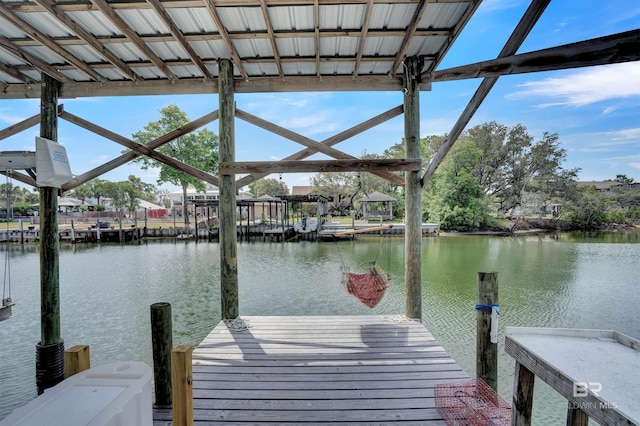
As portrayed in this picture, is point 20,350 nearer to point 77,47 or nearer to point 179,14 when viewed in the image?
point 77,47

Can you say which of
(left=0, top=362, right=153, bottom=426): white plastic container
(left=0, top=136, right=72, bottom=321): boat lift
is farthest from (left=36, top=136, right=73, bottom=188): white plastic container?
(left=0, top=362, right=153, bottom=426): white plastic container

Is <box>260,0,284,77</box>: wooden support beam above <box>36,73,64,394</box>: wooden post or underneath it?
above

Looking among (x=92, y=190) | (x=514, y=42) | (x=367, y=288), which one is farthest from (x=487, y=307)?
(x=92, y=190)

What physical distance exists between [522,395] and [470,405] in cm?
73

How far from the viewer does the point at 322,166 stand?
339 cm

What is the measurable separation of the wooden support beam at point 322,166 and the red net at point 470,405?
6.87ft

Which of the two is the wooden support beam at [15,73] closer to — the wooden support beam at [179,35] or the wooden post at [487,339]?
the wooden support beam at [179,35]

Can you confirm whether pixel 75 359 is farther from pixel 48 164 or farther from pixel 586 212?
pixel 586 212

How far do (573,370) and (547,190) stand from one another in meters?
29.2

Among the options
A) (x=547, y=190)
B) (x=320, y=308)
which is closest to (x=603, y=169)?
(x=547, y=190)

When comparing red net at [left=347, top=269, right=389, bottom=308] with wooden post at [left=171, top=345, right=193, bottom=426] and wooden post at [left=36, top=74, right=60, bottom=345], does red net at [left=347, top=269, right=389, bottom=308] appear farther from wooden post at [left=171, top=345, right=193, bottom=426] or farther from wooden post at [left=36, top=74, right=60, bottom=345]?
wooden post at [left=36, top=74, right=60, bottom=345]

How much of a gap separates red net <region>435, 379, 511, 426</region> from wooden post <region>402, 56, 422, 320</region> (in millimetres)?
1361

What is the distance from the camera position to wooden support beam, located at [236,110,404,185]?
3.61m

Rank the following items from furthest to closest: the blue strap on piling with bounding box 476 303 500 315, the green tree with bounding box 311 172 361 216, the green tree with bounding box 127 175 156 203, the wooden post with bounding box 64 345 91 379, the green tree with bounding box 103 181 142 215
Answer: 1. the green tree with bounding box 127 175 156 203
2. the green tree with bounding box 103 181 142 215
3. the green tree with bounding box 311 172 361 216
4. the blue strap on piling with bounding box 476 303 500 315
5. the wooden post with bounding box 64 345 91 379
